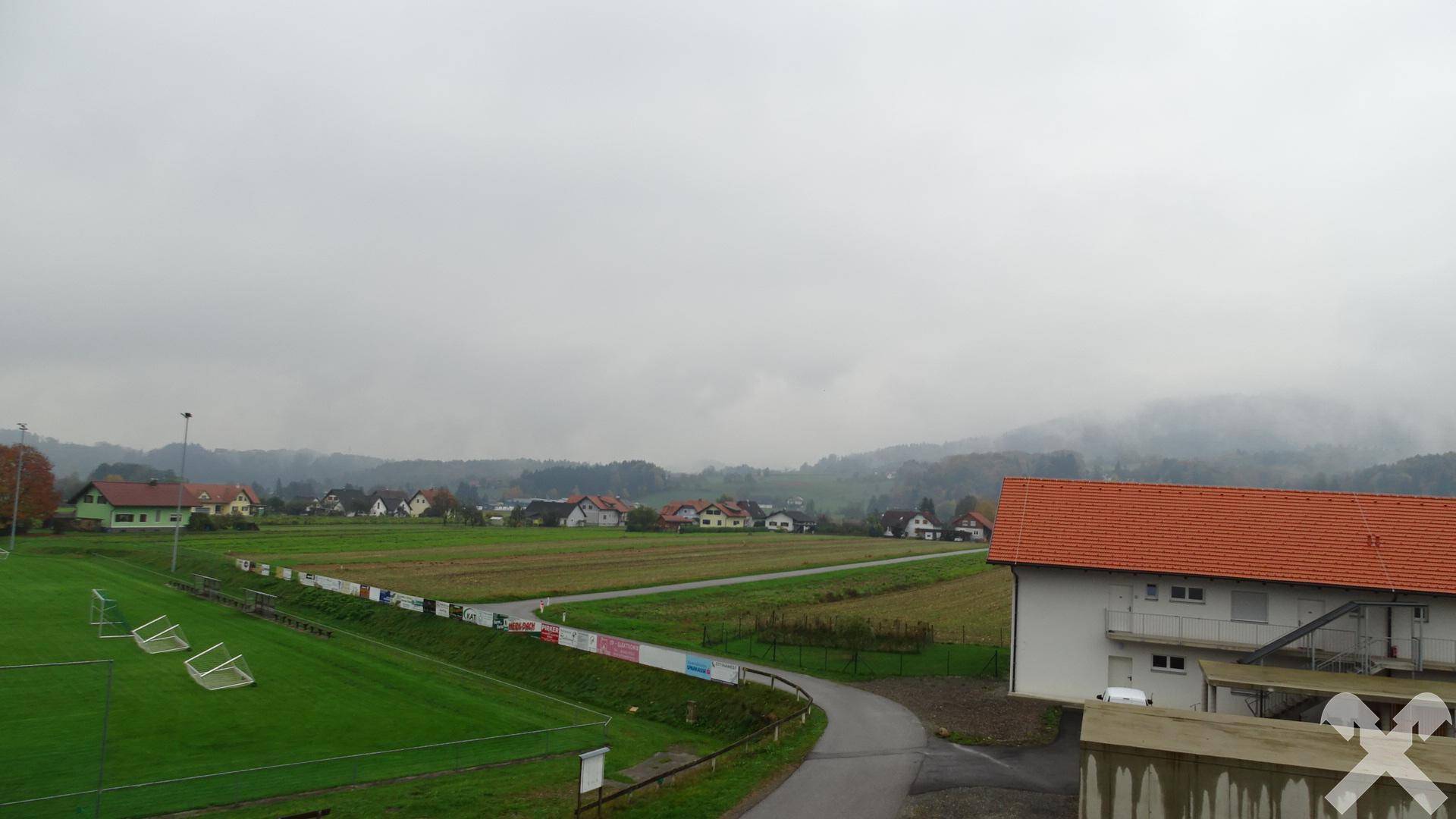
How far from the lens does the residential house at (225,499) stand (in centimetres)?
14275

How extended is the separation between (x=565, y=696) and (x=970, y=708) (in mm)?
16652

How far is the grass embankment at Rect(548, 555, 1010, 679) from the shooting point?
3641 cm

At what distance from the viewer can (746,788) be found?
2062 cm

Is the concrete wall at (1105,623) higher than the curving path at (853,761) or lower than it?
higher

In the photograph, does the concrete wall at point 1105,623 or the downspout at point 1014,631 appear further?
the downspout at point 1014,631

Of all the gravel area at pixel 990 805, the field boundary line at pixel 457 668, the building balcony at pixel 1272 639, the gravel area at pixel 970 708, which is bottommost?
the field boundary line at pixel 457 668

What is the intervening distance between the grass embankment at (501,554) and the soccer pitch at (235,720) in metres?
15.6

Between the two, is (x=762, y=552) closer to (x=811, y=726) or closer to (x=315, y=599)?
(x=315, y=599)

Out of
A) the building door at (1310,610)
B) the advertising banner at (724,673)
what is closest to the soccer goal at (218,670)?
the advertising banner at (724,673)

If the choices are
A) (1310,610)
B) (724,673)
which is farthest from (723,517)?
(1310,610)

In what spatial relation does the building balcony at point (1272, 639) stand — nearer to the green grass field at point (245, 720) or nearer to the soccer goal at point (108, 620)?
the green grass field at point (245, 720)

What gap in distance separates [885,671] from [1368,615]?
16.5 m

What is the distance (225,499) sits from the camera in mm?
149625

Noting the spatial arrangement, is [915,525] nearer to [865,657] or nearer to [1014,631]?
[865,657]
